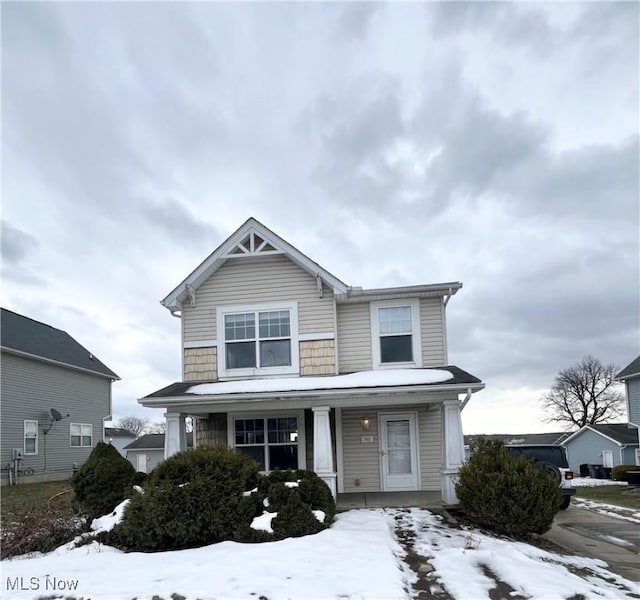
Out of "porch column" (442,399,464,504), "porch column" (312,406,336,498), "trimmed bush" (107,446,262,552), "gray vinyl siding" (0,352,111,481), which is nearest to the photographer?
"trimmed bush" (107,446,262,552)

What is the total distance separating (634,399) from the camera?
2539cm

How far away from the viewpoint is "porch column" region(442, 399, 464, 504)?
1081cm

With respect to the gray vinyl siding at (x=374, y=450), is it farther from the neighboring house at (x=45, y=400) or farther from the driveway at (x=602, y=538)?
the neighboring house at (x=45, y=400)

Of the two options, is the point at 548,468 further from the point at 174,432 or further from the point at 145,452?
the point at 145,452

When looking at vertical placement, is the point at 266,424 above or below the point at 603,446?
above

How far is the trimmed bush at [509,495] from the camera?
8445 mm

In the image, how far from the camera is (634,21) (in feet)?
33.1

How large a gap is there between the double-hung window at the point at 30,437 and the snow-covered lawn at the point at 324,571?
14269 millimetres

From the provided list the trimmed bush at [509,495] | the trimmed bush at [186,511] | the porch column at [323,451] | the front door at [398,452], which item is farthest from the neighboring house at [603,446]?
the trimmed bush at [186,511]

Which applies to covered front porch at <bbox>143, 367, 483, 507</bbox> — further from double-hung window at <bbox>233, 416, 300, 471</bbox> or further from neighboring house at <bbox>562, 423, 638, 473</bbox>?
neighboring house at <bbox>562, 423, 638, 473</bbox>

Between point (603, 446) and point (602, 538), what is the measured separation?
102 feet

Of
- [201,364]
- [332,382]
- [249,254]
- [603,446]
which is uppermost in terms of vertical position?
[249,254]

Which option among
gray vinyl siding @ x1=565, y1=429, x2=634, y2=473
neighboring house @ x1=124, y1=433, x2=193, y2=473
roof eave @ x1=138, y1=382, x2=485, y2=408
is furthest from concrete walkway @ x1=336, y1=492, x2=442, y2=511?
gray vinyl siding @ x1=565, y1=429, x2=634, y2=473

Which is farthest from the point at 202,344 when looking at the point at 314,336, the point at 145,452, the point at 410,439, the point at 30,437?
the point at 145,452
